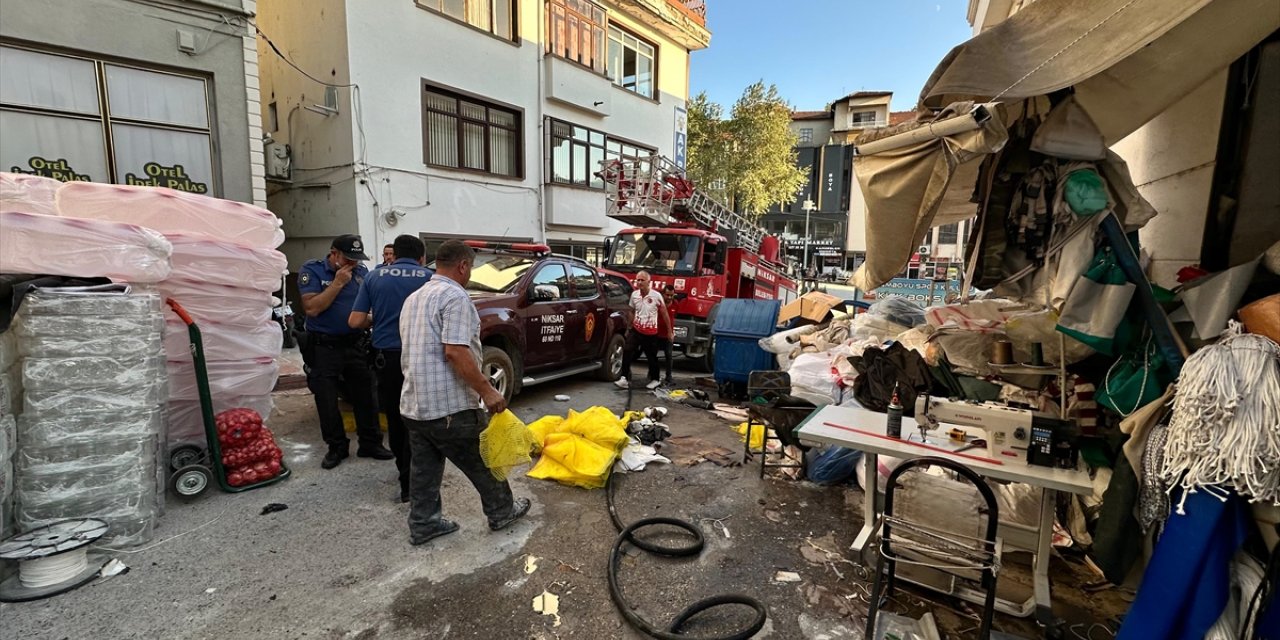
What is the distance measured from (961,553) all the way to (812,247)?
36.9m

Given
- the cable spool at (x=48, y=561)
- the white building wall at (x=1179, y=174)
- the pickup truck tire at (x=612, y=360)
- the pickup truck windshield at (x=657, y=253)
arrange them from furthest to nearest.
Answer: the pickup truck windshield at (x=657, y=253)
the pickup truck tire at (x=612, y=360)
the white building wall at (x=1179, y=174)
the cable spool at (x=48, y=561)

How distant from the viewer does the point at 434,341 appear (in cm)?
→ 306

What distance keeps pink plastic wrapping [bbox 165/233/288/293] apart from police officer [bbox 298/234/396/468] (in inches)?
9.1

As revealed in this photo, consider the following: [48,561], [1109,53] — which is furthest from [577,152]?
[1109,53]

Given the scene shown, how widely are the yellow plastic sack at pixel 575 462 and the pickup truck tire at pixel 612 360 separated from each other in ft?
10.1

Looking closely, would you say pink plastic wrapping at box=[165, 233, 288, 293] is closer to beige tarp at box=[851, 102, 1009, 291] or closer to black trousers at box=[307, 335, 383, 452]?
black trousers at box=[307, 335, 383, 452]

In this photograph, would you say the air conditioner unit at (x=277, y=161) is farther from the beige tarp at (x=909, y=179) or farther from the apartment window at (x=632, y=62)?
the beige tarp at (x=909, y=179)

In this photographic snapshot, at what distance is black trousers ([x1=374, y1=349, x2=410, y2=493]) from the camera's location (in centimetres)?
381

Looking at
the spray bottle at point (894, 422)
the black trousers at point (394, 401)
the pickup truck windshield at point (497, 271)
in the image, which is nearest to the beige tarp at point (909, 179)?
the spray bottle at point (894, 422)

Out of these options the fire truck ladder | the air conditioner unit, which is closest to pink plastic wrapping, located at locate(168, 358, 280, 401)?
the fire truck ladder

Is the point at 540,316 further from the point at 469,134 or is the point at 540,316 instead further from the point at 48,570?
the point at 469,134

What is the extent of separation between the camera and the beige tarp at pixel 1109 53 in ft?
6.52

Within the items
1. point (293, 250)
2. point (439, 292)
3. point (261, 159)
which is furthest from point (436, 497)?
point (293, 250)

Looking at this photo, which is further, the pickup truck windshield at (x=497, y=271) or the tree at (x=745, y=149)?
the tree at (x=745, y=149)
